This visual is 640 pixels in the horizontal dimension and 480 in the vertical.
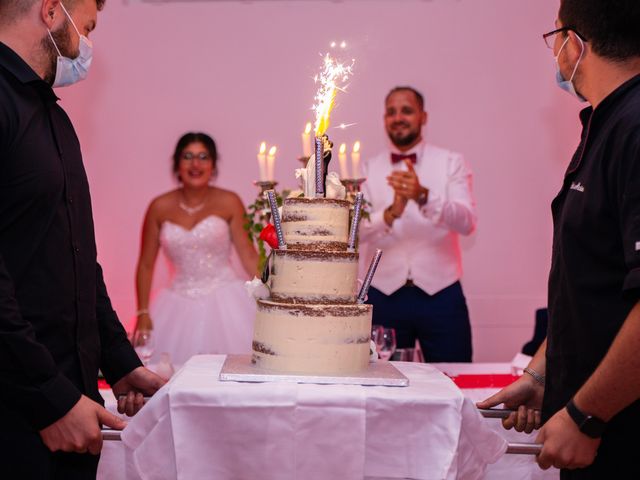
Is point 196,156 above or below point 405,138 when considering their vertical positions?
below

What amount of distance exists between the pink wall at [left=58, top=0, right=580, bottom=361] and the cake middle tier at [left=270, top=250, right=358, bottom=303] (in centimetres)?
467

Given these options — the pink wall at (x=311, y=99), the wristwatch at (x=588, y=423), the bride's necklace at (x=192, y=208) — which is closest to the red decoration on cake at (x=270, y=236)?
the wristwatch at (x=588, y=423)

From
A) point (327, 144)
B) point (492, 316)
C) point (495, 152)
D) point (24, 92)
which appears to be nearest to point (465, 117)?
point (495, 152)

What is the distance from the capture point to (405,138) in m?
5.37

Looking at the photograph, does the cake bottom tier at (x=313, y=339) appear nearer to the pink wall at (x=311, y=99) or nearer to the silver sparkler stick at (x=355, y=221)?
the silver sparkler stick at (x=355, y=221)

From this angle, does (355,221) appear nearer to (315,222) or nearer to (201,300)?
(315,222)

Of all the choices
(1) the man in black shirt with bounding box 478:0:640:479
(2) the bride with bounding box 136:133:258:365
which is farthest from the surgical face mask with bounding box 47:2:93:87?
(2) the bride with bounding box 136:133:258:365

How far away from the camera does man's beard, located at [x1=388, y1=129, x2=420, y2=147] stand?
17.6 ft

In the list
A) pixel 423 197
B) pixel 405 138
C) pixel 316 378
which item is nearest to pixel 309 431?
pixel 316 378

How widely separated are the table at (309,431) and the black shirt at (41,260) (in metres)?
0.29

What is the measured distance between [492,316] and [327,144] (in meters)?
4.87

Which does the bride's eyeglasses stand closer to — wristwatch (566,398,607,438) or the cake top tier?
the cake top tier

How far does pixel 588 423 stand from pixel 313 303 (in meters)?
0.71

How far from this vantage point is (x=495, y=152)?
22.3ft
